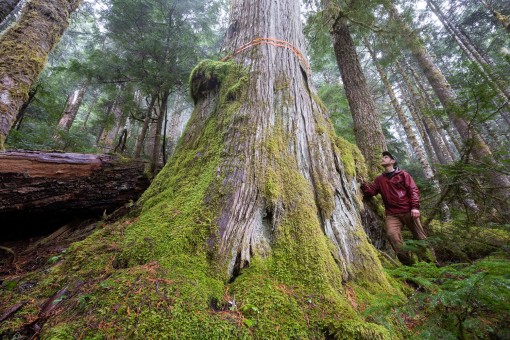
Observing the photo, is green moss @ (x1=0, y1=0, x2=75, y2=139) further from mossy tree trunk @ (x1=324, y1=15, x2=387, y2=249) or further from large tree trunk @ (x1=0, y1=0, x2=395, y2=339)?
mossy tree trunk @ (x1=324, y1=15, x2=387, y2=249)

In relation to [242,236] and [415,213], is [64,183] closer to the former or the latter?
[242,236]

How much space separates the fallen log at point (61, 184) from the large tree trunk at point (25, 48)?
0.98m

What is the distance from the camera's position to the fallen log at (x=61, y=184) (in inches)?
113

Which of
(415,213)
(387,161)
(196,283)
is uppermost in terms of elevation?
(387,161)

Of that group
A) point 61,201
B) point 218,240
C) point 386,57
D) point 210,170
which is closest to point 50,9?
point 61,201

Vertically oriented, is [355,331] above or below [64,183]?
below

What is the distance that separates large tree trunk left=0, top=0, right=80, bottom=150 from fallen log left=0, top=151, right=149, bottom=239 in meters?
0.98

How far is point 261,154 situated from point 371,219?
8.33 ft

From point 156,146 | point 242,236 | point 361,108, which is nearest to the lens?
point 242,236

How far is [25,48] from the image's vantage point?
4.27m

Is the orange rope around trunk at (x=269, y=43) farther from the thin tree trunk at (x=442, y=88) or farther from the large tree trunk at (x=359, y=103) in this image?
the thin tree trunk at (x=442, y=88)

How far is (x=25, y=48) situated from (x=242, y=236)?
17.4 feet

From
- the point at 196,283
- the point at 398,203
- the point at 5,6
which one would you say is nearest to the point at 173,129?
the point at 5,6

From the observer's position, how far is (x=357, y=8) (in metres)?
6.18
